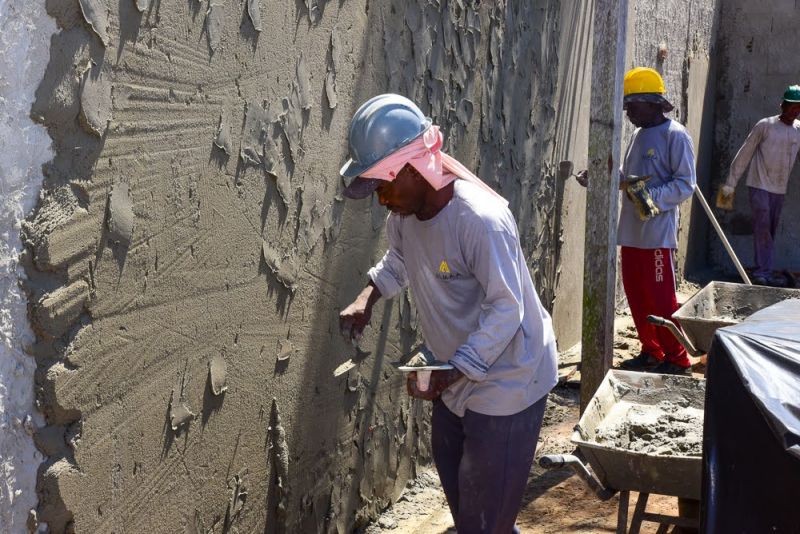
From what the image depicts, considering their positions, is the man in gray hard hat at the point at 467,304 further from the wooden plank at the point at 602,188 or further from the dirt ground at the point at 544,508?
the wooden plank at the point at 602,188

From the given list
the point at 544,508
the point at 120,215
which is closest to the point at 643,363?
the point at 544,508

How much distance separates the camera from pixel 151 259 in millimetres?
2971

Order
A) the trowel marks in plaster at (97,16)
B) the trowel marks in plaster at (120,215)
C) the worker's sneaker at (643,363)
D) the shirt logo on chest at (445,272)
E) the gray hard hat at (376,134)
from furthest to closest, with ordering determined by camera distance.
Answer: the worker's sneaker at (643,363) < the shirt logo on chest at (445,272) < the gray hard hat at (376,134) < the trowel marks in plaster at (120,215) < the trowel marks in plaster at (97,16)

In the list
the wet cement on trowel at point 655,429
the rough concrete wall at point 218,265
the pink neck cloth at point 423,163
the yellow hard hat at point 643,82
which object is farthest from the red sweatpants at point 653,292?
the pink neck cloth at point 423,163

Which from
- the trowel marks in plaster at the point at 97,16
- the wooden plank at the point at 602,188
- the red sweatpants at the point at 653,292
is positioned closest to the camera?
the trowel marks in plaster at the point at 97,16

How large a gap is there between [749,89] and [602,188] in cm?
738

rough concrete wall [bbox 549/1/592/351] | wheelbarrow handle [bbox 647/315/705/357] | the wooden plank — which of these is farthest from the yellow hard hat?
wheelbarrow handle [bbox 647/315/705/357]

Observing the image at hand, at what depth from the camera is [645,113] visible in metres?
6.53

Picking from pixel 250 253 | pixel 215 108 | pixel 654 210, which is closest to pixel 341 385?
pixel 250 253

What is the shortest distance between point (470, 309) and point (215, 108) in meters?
1.03

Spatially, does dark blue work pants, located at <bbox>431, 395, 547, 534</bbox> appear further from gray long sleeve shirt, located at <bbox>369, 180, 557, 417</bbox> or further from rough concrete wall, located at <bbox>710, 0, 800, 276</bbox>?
rough concrete wall, located at <bbox>710, 0, 800, 276</bbox>

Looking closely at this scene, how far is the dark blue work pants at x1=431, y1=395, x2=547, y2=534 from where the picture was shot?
10.3ft

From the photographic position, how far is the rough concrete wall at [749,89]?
11.5m

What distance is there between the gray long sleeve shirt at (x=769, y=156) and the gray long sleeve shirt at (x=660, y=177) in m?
3.71
